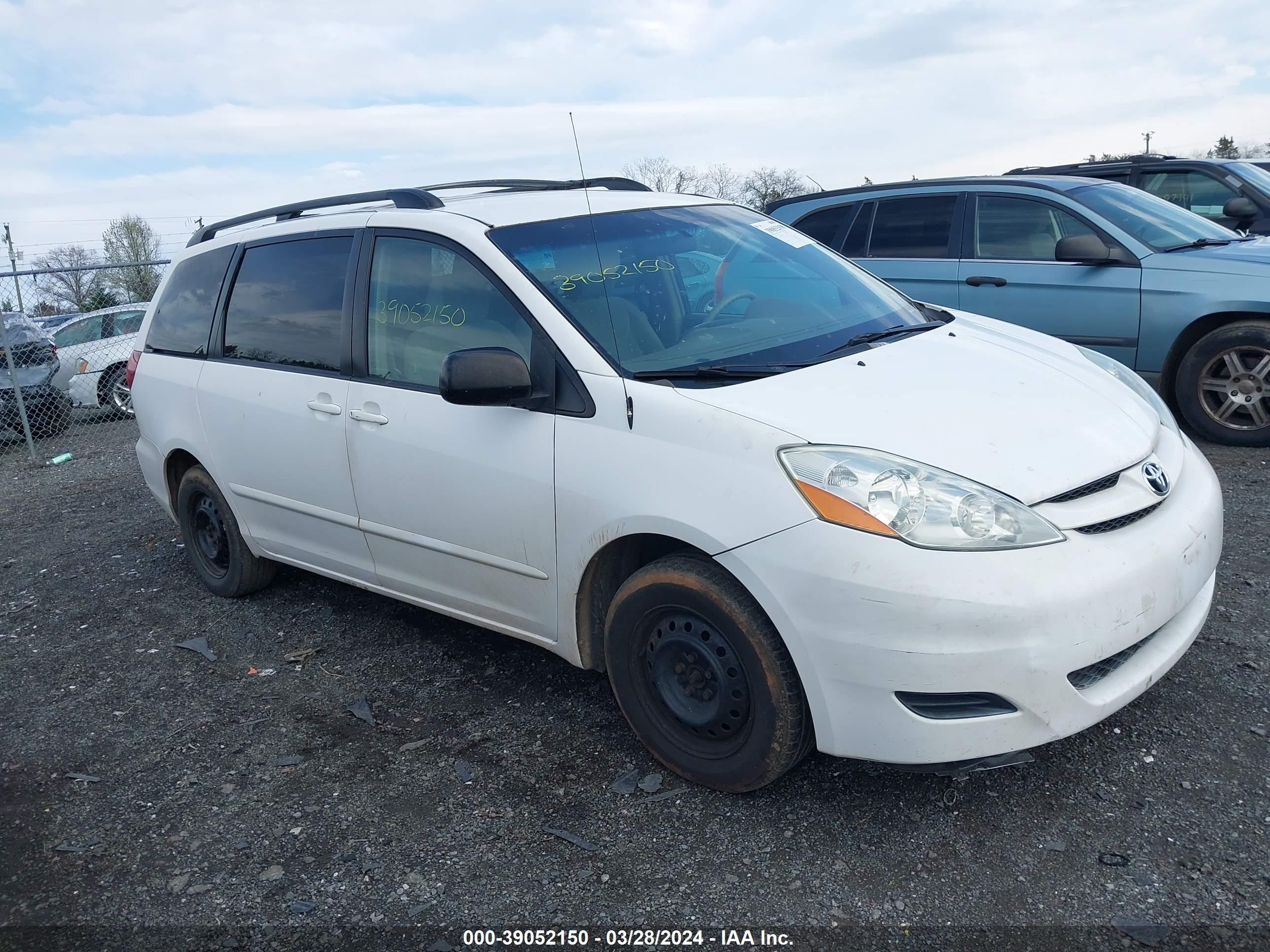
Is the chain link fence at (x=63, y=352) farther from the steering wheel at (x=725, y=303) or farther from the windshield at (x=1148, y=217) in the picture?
the windshield at (x=1148, y=217)

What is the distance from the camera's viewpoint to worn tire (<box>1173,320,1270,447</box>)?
244 inches

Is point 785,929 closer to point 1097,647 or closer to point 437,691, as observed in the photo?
point 1097,647

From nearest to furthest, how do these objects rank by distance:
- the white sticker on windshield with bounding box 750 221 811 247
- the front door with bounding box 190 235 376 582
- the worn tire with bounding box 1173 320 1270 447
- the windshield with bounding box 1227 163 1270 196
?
the front door with bounding box 190 235 376 582
the white sticker on windshield with bounding box 750 221 811 247
the worn tire with bounding box 1173 320 1270 447
the windshield with bounding box 1227 163 1270 196

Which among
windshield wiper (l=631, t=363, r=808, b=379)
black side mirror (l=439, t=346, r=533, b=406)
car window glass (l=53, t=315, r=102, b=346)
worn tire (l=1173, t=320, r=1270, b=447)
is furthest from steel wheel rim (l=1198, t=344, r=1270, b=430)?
car window glass (l=53, t=315, r=102, b=346)

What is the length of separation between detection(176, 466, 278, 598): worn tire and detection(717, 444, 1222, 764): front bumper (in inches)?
119

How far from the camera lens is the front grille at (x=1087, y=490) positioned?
269 centimetres

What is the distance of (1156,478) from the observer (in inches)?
116

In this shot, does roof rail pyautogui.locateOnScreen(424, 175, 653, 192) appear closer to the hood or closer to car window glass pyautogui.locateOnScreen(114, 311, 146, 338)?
the hood

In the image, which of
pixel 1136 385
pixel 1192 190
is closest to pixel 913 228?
pixel 1192 190

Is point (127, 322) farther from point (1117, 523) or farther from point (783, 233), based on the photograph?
point (1117, 523)

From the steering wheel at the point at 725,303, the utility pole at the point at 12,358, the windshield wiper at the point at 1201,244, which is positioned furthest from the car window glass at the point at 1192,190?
the utility pole at the point at 12,358

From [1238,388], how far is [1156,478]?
4.05 metres

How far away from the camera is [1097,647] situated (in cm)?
261

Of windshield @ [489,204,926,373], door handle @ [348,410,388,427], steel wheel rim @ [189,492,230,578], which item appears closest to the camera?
windshield @ [489,204,926,373]
